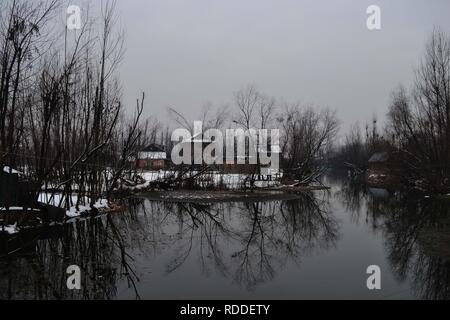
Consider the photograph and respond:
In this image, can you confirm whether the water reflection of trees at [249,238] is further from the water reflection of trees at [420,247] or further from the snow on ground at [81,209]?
the snow on ground at [81,209]

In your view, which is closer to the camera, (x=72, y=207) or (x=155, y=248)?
(x=155, y=248)

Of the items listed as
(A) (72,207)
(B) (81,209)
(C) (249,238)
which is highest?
(A) (72,207)

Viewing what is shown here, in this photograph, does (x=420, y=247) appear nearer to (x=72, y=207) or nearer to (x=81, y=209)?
(x=81, y=209)

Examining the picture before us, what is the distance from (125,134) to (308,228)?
20.9 meters

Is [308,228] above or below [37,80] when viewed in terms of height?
below

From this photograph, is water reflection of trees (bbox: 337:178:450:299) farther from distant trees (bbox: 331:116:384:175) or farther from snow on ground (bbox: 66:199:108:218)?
distant trees (bbox: 331:116:384:175)

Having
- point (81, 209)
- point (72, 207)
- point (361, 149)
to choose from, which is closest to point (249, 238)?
point (81, 209)

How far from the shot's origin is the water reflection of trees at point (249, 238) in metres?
8.14

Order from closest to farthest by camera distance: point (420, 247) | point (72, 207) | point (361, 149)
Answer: point (420, 247), point (72, 207), point (361, 149)

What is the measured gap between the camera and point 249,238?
37.2 feet

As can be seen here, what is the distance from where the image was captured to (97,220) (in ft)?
47.9

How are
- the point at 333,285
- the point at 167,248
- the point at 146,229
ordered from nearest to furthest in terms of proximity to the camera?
1. the point at 333,285
2. the point at 167,248
3. the point at 146,229
